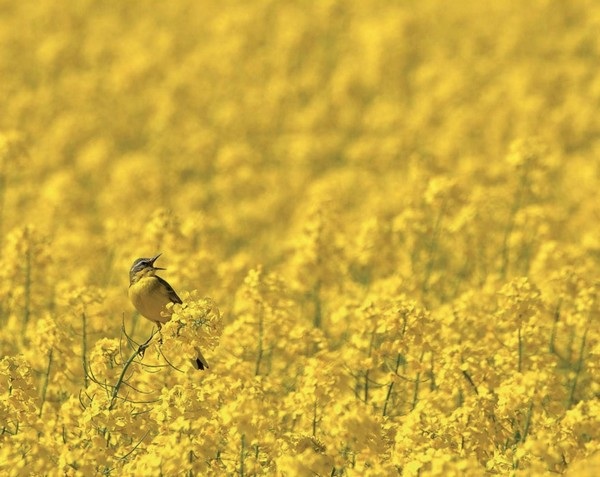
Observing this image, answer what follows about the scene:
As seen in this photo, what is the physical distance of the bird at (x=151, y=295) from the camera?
777cm

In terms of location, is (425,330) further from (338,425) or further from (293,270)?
(293,270)

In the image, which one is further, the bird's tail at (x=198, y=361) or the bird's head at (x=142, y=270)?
the bird's head at (x=142, y=270)

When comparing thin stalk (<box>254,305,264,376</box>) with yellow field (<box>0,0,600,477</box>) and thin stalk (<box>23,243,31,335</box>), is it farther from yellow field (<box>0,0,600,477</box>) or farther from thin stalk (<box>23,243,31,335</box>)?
thin stalk (<box>23,243,31,335</box>)

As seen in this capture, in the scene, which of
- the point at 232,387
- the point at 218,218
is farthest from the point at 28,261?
the point at 218,218

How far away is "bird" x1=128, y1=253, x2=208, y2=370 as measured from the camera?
777cm

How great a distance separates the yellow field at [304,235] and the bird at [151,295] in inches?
8.5

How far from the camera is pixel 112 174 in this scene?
1812 centimetres

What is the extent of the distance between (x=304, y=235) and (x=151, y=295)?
461 cm

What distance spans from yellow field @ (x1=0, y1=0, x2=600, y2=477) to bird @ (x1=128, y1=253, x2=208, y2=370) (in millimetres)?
216

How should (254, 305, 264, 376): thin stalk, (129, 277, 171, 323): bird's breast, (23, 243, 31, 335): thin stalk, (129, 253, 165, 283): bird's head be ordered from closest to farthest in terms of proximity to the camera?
(129, 277, 171, 323): bird's breast < (129, 253, 165, 283): bird's head < (254, 305, 264, 376): thin stalk < (23, 243, 31, 335): thin stalk

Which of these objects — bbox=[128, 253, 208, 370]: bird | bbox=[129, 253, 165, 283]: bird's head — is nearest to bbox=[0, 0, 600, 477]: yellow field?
bbox=[128, 253, 208, 370]: bird

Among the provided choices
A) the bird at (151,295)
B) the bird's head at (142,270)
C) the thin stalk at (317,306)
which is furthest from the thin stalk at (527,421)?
the thin stalk at (317,306)

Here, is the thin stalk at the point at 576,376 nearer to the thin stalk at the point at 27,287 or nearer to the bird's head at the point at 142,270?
the bird's head at the point at 142,270

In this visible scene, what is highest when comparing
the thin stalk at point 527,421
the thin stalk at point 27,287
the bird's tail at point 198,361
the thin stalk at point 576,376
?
the thin stalk at point 27,287
